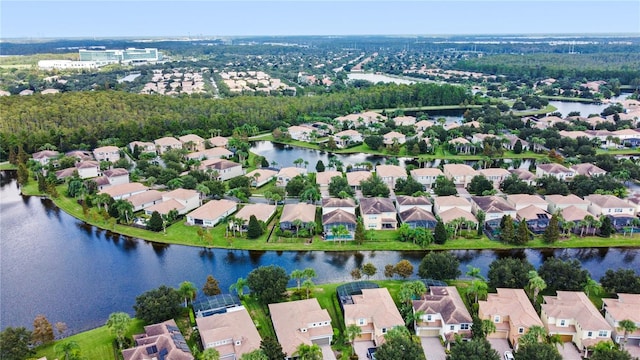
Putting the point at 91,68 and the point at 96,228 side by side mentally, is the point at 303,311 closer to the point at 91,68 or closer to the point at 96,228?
the point at 96,228

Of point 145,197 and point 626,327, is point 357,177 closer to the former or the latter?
point 145,197

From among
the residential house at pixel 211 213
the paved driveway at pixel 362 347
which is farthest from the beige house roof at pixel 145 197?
the paved driveway at pixel 362 347

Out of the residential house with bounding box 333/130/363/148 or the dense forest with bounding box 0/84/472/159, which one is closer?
the dense forest with bounding box 0/84/472/159

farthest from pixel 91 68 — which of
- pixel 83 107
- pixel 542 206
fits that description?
pixel 542 206

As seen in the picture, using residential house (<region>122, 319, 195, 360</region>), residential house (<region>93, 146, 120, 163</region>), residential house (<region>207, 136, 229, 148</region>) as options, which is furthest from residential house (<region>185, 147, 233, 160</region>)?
residential house (<region>122, 319, 195, 360</region>)

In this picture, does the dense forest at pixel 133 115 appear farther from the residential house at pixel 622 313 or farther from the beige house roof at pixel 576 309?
the residential house at pixel 622 313

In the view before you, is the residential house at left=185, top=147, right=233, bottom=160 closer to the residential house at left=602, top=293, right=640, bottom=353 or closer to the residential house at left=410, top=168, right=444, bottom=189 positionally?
the residential house at left=410, top=168, right=444, bottom=189

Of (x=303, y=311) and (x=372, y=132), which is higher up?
(x=372, y=132)
